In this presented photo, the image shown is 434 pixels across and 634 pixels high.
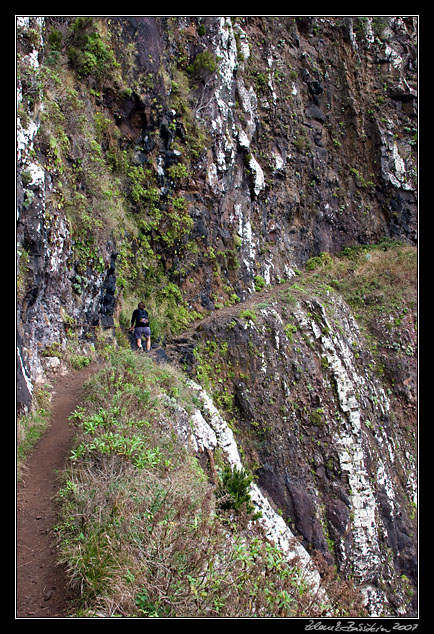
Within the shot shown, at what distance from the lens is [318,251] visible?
1920 cm

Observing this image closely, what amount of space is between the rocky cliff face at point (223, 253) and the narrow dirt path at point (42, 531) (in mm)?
894

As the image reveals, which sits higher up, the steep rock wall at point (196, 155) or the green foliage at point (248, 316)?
the steep rock wall at point (196, 155)

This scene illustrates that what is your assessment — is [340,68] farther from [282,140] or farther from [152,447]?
[152,447]

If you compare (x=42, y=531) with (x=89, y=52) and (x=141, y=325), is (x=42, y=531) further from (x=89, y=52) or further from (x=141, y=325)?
(x=89, y=52)

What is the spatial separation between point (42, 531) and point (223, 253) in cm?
1108

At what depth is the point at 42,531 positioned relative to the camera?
4176 millimetres

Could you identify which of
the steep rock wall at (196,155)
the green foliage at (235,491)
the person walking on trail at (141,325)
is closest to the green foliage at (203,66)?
the steep rock wall at (196,155)

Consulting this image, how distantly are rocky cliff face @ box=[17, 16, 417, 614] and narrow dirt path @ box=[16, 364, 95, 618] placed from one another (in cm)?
89

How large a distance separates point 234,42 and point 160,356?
485 inches

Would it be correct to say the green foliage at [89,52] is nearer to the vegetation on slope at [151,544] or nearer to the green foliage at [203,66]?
the green foliage at [203,66]

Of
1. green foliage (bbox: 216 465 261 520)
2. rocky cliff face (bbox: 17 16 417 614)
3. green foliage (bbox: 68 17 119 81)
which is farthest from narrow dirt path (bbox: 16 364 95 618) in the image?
green foliage (bbox: 68 17 119 81)

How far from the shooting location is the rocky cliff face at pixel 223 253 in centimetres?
896

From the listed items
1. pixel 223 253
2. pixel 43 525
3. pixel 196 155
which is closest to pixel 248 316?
pixel 223 253

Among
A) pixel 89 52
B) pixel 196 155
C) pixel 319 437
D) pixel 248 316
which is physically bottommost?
pixel 319 437
